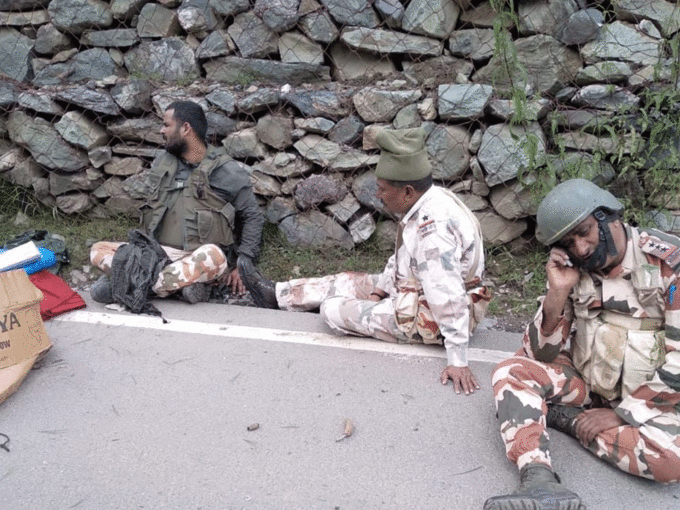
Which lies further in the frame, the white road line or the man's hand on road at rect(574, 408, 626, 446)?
the white road line

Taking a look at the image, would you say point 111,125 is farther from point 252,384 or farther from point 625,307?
point 625,307

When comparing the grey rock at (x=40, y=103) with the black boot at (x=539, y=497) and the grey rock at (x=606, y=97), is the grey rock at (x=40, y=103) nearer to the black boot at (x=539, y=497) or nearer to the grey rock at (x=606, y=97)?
the grey rock at (x=606, y=97)

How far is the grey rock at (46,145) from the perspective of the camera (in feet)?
16.7

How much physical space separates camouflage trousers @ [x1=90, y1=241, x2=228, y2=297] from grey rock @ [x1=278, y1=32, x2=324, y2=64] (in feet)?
5.63

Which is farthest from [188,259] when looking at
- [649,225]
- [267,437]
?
[649,225]

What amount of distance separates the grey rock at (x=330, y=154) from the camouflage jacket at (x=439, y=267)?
1.47 metres

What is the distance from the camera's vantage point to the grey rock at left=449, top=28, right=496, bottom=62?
4.44 metres

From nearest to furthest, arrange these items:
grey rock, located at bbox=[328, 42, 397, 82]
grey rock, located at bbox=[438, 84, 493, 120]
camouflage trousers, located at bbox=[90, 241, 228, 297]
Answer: camouflage trousers, located at bbox=[90, 241, 228, 297] → grey rock, located at bbox=[438, 84, 493, 120] → grey rock, located at bbox=[328, 42, 397, 82]

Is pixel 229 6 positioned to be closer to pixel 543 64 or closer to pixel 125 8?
pixel 125 8

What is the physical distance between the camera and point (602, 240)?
91.0 inches

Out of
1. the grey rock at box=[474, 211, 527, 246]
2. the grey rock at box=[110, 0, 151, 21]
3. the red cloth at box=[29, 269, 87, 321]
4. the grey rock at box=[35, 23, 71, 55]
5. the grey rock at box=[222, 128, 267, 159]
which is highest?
the grey rock at box=[110, 0, 151, 21]

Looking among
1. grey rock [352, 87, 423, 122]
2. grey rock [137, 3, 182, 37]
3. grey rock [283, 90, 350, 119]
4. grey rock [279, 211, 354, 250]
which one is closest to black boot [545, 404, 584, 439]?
grey rock [279, 211, 354, 250]

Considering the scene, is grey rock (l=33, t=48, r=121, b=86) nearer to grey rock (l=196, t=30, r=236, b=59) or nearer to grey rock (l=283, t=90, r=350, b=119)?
grey rock (l=196, t=30, r=236, b=59)

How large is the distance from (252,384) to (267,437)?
42cm
